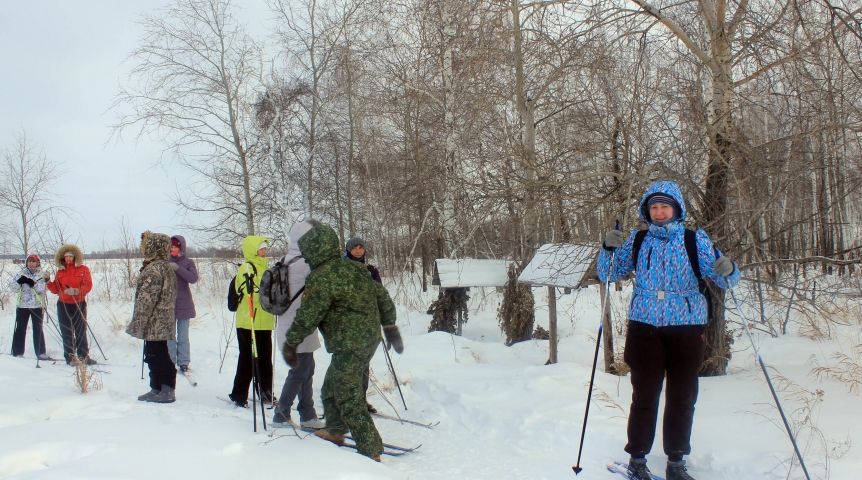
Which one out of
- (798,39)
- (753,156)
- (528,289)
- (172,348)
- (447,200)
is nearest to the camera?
(798,39)

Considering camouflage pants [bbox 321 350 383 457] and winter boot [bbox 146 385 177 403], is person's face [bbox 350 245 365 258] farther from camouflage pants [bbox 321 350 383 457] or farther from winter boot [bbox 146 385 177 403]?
winter boot [bbox 146 385 177 403]

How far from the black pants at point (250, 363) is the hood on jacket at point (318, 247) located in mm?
1673

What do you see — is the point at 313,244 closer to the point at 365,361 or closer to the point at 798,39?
the point at 365,361

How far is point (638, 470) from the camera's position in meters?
3.63

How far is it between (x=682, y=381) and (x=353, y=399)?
2.20 metres

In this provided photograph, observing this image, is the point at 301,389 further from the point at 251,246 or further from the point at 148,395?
the point at 148,395

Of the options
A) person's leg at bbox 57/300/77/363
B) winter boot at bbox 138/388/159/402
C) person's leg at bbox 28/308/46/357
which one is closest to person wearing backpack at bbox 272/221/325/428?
winter boot at bbox 138/388/159/402

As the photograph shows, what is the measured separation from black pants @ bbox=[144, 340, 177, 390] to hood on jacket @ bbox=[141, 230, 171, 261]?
0.83 metres

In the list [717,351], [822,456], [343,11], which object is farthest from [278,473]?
[343,11]

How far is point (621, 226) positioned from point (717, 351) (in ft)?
5.49

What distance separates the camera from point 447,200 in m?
11.1

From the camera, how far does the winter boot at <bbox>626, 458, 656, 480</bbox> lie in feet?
11.8

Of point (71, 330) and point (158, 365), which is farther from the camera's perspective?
point (71, 330)

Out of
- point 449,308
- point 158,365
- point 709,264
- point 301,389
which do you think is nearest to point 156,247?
point 158,365
